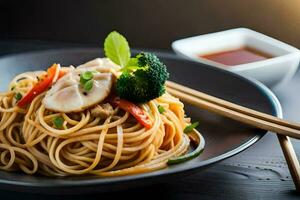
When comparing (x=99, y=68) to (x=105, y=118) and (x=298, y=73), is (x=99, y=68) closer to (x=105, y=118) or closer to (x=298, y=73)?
(x=105, y=118)

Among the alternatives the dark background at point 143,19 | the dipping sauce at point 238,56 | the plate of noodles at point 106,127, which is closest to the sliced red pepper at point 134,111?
the plate of noodles at point 106,127

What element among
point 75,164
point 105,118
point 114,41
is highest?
point 114,41

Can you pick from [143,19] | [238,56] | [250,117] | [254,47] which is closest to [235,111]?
[250,117]

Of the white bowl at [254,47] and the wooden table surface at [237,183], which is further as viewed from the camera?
the white bowl at [254,47]

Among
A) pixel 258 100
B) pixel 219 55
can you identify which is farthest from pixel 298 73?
pixel 258 100

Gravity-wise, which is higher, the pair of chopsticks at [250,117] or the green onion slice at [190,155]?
the pair of chopsticks at [250,117]

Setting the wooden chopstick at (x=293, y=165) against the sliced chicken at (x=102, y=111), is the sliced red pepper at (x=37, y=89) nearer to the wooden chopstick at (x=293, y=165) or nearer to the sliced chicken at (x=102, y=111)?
the sliced chicken at (x=102, y=111)
